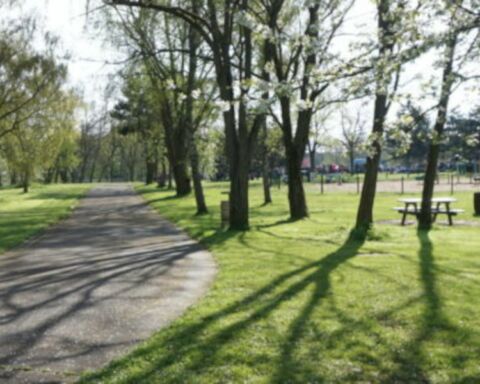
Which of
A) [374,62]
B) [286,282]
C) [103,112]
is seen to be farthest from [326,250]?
[103,112]

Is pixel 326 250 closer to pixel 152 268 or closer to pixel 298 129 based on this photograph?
pixel 152 268

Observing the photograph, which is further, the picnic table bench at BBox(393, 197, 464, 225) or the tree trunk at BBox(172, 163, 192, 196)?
the tree trunk at BBox(172, 163, 192, 196)

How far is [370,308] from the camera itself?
22.0 ft

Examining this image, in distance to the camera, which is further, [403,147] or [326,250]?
[326,250]

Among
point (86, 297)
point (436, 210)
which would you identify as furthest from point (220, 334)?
point (436, 210)

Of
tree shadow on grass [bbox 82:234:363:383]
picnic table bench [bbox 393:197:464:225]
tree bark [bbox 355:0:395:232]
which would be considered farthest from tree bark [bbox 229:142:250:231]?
tree shadow on grass [bbox 82:234:363:383]

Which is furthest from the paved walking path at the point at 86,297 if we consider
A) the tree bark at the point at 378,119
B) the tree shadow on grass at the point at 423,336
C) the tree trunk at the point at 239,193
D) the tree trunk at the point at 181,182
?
the tree trunk at the point at 181,182

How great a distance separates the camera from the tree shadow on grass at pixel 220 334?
4824mm

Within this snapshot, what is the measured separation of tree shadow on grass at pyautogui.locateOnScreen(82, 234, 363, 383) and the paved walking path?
0.29m

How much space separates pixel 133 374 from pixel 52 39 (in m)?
29.7

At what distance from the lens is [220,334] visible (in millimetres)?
5785

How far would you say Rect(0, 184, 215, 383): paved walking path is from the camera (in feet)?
16.9

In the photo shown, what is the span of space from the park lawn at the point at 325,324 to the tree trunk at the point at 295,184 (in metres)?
7.88

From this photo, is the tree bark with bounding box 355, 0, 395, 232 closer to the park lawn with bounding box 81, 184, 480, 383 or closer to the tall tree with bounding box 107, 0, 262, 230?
the park lawn with bounding box 81, 184, 480, 383
